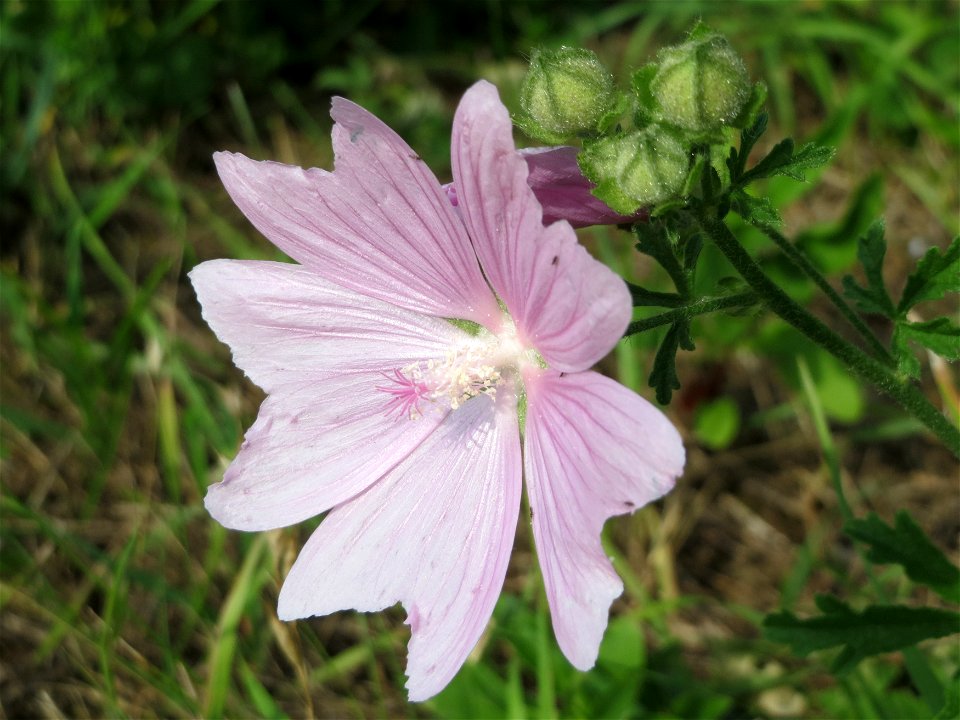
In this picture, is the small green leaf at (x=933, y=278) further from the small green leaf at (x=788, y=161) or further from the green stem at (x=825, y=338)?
the small green leaf at (x=788, y=161)

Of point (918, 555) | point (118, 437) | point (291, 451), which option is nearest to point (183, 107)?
point (118, 437)

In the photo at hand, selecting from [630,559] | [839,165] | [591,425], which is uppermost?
[591,425]

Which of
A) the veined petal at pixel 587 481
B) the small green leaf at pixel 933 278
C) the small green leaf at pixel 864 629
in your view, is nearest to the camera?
the veined petal at pixel 587 481

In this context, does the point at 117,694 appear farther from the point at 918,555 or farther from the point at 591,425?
the point at 918,555

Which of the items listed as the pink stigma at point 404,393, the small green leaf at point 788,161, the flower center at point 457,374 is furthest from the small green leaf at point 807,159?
the pink stigma at point 404,393

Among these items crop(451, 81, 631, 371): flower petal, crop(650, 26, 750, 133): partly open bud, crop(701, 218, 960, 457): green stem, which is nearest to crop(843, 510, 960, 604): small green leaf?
crop(701, 218, 960, 457): green stem

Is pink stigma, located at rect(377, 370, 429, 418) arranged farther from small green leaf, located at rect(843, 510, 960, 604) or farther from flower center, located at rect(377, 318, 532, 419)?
small green leaf, located at rect(843, 510, 960, 604)

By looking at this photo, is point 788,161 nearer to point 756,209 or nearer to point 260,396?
point 756,209
